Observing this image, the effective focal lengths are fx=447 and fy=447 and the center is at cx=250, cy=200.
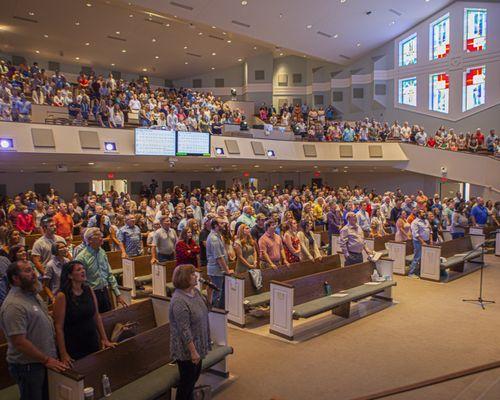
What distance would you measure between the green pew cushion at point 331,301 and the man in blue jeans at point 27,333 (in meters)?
3.62

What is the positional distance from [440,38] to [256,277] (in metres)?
21.6

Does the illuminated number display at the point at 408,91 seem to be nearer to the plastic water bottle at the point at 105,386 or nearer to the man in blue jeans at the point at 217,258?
the man in blue jeans at the point at 217,258

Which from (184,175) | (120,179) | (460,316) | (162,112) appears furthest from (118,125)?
(460,316)

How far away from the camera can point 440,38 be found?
23625mm

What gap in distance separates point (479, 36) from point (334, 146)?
31.0 ft

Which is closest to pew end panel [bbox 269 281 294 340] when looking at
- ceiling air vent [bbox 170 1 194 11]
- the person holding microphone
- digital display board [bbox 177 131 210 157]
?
the person holding microphone

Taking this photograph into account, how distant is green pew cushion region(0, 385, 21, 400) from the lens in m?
3.61

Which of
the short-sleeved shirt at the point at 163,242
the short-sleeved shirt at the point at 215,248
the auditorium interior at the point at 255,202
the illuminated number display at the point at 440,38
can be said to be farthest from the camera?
the illuminated number display at the point at 440,38

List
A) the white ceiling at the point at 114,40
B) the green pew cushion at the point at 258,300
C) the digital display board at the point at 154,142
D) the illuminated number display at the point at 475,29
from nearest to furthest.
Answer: the green pew cushion at the point at 258,300 < the digital display board at the point at 154,142 < the white ceiling at the point at 114,40 < the illuminated number display at the point at 475,29

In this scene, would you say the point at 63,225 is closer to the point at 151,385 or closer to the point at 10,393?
the point at 10,393

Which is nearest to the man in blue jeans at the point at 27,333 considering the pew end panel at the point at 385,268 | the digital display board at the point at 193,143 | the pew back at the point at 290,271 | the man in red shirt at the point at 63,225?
the pew back at the point at 290,271

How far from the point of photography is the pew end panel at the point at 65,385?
339 cm

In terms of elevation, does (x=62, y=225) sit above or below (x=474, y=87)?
below

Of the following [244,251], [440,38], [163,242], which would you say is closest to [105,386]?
[244,251]
